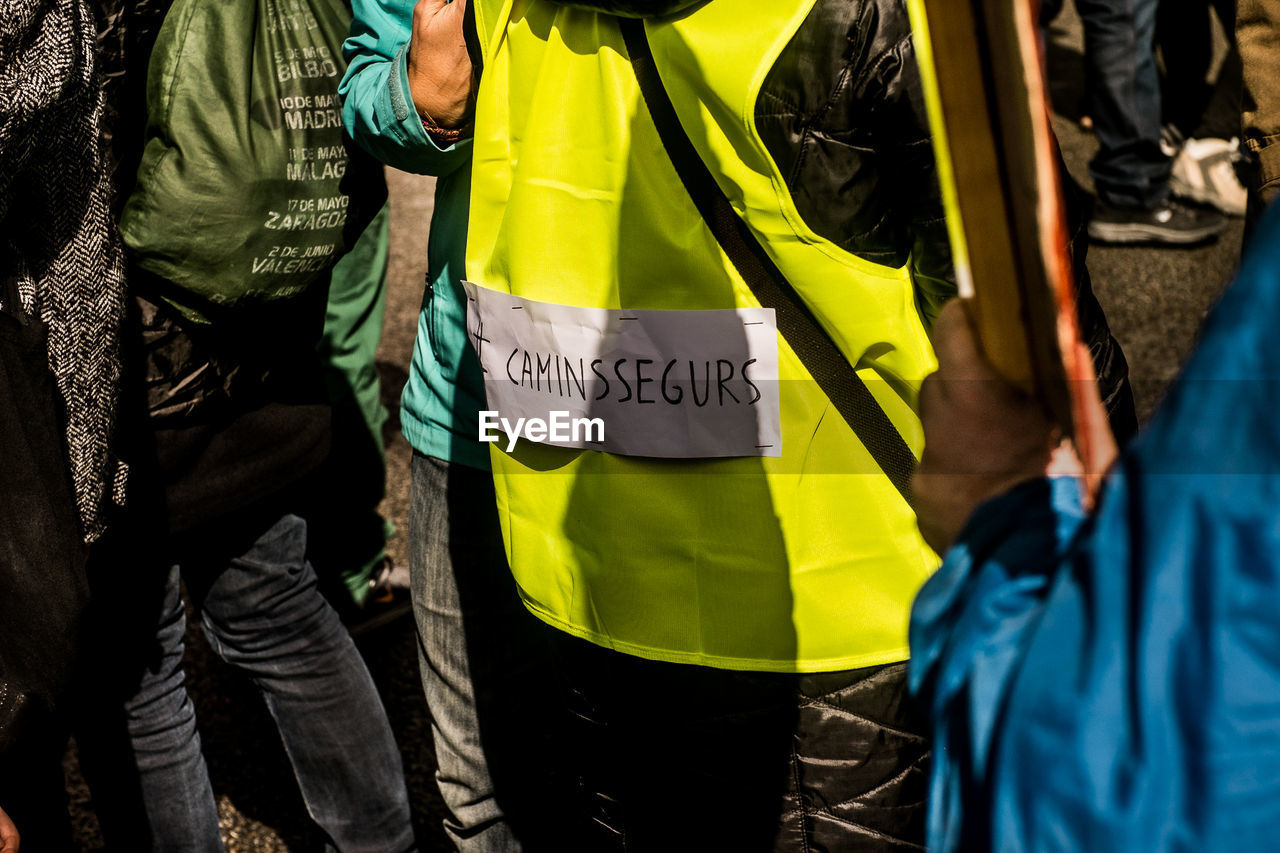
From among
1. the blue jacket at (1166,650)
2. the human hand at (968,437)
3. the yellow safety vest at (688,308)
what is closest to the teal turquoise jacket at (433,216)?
the yellow safety vest at (688,308)

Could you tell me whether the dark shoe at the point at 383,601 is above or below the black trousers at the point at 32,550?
below

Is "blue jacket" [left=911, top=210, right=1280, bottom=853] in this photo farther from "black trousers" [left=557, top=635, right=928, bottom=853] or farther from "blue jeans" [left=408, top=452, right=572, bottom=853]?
"blue jeans" [left=408, top=452, right=572, bottom=853]

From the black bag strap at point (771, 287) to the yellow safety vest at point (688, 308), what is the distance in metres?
0.01

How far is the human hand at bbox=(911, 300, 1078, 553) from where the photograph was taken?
67 centimetres

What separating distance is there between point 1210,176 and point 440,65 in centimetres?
356

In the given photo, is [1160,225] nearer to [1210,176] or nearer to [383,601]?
[1210,176]

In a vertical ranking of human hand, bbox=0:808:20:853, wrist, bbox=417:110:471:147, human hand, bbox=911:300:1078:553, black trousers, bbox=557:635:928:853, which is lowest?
human hand, bbox=0:808:20:853

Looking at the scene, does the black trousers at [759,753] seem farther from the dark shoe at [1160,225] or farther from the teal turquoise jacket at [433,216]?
the dark shoe at [1160,225]

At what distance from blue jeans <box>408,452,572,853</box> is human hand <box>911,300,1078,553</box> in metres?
1.10

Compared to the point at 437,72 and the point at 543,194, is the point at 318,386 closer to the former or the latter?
the point at 437,72

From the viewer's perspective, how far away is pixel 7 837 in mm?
1405

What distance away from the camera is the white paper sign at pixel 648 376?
3.83ft

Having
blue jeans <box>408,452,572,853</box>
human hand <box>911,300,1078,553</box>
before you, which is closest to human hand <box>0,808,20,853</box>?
blue jeans <box>408,452,572,853</box>

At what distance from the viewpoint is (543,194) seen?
1.20m
